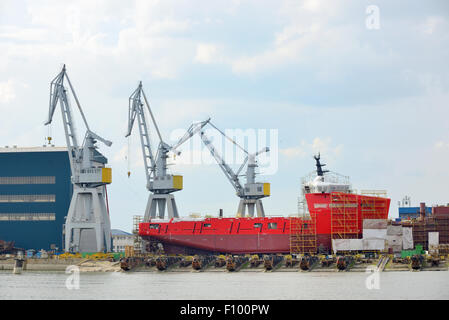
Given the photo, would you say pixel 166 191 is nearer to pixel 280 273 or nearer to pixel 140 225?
pixel 140 225

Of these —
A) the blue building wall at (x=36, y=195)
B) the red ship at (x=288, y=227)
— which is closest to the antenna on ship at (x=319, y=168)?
the red ship at (x=288, y=227)

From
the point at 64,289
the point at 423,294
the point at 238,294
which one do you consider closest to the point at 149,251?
the point at 64,289

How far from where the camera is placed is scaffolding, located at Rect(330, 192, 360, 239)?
77.6 m

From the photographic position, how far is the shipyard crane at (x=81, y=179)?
3666 inches

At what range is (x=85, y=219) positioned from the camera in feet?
308

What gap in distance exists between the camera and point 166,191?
99250 millimetres

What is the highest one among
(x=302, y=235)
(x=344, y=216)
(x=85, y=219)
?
(x=344, y=216)

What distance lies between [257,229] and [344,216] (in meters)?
10.5

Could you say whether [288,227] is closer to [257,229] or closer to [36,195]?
[257,229]

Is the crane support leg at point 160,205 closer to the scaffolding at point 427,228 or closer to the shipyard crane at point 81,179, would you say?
the shipyard crane at point 81,179

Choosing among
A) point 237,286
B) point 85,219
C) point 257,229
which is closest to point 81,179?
point 85,219

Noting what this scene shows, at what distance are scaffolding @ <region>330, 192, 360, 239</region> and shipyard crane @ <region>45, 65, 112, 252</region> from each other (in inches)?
1156

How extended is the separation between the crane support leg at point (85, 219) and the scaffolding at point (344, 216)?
30.5 metres
